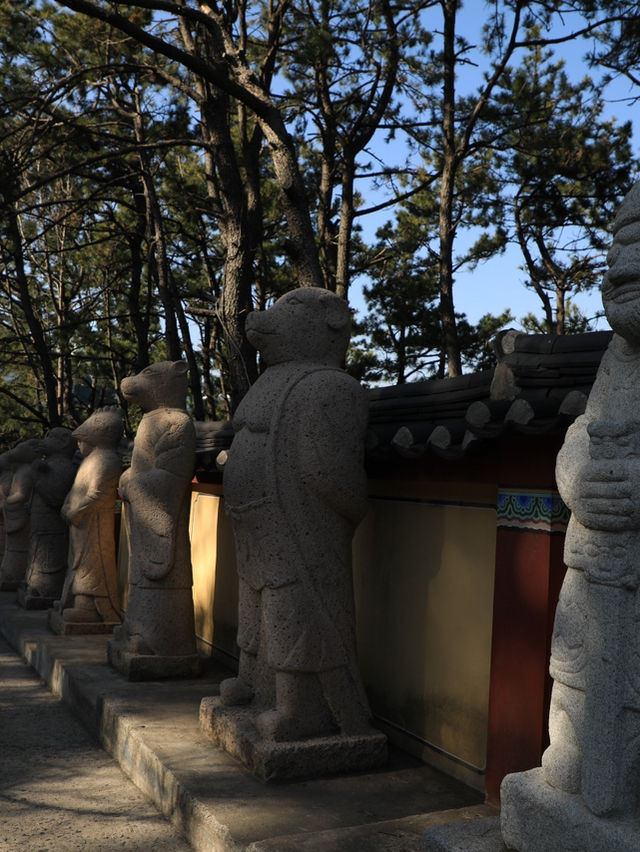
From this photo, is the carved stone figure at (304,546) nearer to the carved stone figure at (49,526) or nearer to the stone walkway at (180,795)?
the stone walkway at (180,795)

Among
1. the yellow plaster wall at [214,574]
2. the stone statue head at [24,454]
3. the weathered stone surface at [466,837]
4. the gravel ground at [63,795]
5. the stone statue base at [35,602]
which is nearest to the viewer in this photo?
the weathered stone surface at [466,837]

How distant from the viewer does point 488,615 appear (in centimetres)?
445

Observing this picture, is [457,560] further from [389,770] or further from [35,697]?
[35,697]

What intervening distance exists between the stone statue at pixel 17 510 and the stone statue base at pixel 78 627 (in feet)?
10.0

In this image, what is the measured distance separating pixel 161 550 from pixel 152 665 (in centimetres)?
85

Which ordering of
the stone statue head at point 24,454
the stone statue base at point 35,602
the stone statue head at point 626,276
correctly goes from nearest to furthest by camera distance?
1. the stone statue head at point 626,276
2. the stone statue base at point 35,602
3. the stone statue head at point 24,454

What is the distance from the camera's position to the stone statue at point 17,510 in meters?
11.2

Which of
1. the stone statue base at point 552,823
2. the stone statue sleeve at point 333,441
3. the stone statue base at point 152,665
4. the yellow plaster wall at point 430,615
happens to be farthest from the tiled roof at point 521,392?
the stone statue base at point 152,665

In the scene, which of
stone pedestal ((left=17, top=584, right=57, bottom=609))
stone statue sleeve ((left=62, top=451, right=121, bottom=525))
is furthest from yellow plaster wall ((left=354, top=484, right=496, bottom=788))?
stone pedestal ((left=17, top=584, right=57, bottom=609))

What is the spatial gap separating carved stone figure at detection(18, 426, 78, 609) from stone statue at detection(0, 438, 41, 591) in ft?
2.51

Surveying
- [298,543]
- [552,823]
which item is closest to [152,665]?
[298,543]

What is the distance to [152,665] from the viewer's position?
6.46 metres

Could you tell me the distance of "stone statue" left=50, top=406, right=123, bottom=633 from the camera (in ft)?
27.5

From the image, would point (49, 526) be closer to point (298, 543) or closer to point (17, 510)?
point (17, 510)
